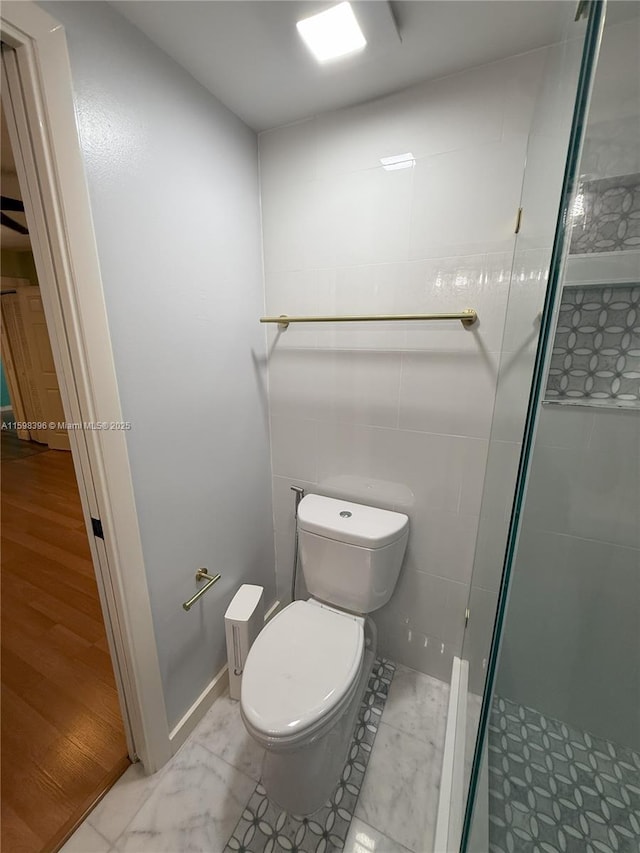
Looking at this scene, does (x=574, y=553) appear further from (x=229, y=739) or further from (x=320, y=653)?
(x=229, y=739)

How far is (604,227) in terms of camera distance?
96cm

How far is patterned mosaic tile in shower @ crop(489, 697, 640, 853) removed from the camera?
0.92 m

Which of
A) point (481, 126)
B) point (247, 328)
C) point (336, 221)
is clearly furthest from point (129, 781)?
point (481, 126)

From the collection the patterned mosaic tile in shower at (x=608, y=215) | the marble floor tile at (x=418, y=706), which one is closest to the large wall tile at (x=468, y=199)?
the patterned mosaic tile in shower at (x=608, y=215)

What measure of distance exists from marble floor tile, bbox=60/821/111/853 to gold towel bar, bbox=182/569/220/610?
25.5 inches

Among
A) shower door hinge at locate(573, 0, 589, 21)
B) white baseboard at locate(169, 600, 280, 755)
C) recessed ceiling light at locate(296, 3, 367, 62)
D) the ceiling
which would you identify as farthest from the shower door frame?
white baseboard at locate(169, 600, 280, 755)

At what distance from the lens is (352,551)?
4.27 feet

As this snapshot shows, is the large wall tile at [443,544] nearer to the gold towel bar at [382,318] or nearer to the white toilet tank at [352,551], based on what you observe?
the white toilet tank at [352,551]

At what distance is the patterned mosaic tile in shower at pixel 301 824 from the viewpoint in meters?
1.01

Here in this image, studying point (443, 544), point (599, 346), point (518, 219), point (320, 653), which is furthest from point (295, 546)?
point (518, 219)

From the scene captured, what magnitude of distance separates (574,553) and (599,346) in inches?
27.1

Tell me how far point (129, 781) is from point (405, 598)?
118 centimetres

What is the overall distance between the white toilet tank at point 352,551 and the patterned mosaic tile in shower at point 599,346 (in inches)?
29.9

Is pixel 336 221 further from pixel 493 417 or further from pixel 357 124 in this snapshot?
pixel 493 417
